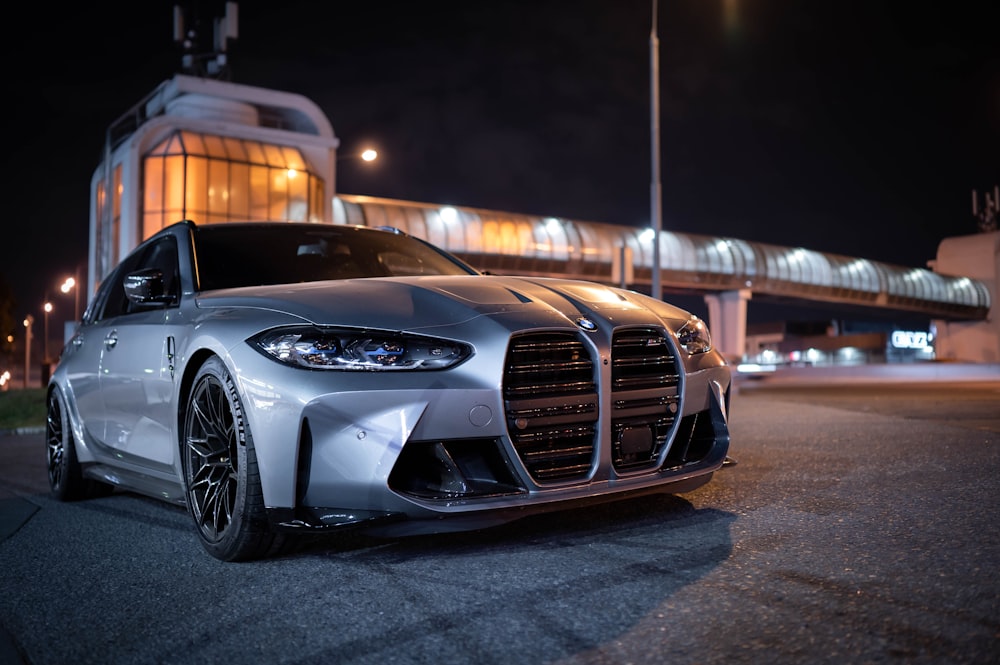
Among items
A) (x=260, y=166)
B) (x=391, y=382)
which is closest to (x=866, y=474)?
(x=391, y=382)

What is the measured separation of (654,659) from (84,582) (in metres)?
2.38

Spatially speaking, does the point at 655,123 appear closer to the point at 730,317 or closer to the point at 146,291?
the point at 146,291

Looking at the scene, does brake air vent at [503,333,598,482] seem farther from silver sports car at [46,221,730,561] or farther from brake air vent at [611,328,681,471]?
brake air vent at [611,328,681,471]

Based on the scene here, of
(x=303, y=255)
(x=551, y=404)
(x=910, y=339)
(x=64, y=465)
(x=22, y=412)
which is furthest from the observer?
(x=910, y=339)

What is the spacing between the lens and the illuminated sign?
9394cm

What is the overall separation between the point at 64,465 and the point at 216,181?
28.0 meters

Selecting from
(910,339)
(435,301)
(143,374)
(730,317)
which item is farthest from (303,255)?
(910,339)

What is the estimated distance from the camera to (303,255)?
5398 millimetres

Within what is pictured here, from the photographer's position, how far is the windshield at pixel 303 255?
16.6 ft

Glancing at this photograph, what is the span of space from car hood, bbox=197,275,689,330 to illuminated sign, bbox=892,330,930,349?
311ft

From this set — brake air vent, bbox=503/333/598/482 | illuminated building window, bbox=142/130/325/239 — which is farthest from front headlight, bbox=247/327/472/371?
illuminated building window, bbox=142/130/325/239

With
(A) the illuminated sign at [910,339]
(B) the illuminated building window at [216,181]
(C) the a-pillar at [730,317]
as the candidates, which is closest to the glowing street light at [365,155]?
(B) the illuminated building window at [216,181]

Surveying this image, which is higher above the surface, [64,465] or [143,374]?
[143,374]

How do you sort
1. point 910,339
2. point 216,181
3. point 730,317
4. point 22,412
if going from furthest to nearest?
1. point 910,339
2. point 730,317
3. point 216,181
4. point 22,412
